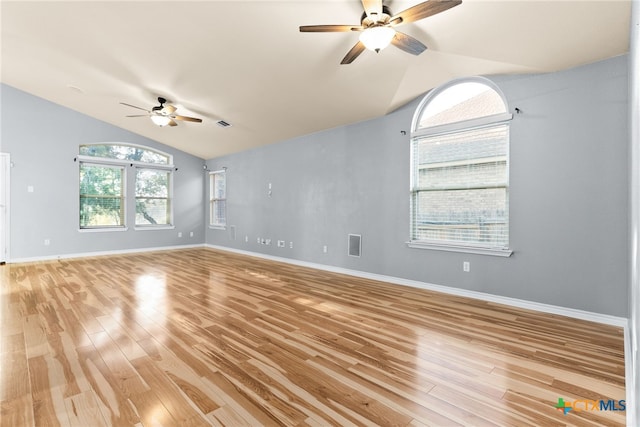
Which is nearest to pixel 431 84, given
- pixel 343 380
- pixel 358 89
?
pixel 358 89

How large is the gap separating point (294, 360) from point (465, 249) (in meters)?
2.79

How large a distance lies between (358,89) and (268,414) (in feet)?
13.0

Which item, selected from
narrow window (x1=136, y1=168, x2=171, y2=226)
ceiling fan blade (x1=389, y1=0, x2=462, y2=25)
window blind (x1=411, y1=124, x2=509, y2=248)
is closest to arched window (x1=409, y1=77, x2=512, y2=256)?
window blind (x1=411, y1=124, x2=509, y2=248)

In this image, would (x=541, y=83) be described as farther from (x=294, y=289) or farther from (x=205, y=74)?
(x=205, y=74)

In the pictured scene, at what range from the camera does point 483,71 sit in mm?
3602

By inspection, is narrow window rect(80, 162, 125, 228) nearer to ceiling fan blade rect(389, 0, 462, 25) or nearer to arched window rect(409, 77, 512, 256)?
arched window rect(409, 77, 512, 256)

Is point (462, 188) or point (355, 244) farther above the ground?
point (462, 188)

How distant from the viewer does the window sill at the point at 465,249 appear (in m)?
3.60

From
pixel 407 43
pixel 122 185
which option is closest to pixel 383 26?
pixel 407 43

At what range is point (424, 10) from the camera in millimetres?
2287

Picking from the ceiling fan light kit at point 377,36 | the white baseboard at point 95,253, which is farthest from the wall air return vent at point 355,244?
the white baseboard at point 95,253

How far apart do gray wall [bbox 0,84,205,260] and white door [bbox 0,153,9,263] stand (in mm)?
85

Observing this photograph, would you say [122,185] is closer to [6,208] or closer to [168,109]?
[6,208]

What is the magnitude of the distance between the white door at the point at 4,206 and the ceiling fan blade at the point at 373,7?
794cm
